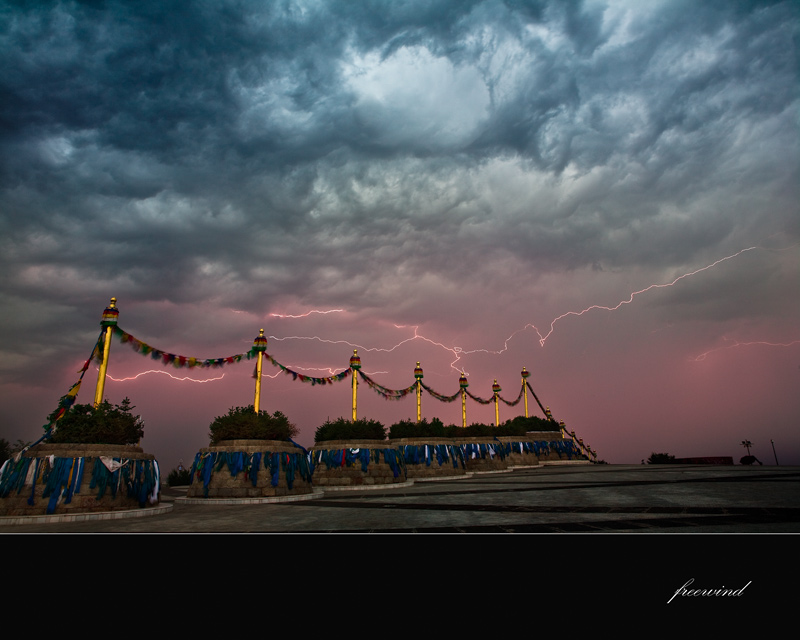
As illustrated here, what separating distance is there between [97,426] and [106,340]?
152 inches

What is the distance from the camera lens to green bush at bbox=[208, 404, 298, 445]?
51.9ft

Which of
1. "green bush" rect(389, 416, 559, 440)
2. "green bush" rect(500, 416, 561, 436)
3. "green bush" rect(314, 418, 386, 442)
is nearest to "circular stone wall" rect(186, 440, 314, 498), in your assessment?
"green bush" rect(314, 418, 386, 442)

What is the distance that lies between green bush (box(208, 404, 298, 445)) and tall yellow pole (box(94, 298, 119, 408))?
3.77 m

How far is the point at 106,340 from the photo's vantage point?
15.3 metres

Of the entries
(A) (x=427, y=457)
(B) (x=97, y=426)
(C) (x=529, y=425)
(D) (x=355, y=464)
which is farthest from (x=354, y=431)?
(C) (x=529, y=425)

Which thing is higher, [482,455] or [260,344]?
[260,344]

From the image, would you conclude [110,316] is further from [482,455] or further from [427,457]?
[482,455]
